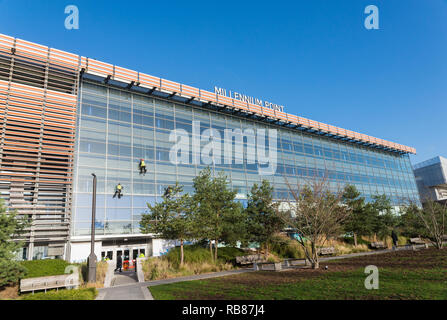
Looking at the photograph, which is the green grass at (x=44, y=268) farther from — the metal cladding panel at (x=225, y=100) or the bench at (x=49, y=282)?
the metal cladding panel at (x=225, y=100)

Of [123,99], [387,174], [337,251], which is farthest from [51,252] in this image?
[387,174]

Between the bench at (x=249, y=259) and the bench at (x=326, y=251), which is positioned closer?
the bench at (x=249, y=259)

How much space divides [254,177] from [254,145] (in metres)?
5.54

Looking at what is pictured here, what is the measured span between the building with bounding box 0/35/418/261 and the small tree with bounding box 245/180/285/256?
15.8ft

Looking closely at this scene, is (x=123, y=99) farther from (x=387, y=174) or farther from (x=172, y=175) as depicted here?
(x=387, y=174)

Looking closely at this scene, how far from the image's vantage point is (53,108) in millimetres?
26281

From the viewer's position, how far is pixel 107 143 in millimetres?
30688

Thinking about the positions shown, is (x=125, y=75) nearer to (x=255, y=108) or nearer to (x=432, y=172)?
(x=255, y=108)

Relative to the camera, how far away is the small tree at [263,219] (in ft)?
75.3

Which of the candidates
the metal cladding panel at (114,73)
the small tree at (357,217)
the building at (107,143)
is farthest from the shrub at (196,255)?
the metal cladding panel at (114,73)

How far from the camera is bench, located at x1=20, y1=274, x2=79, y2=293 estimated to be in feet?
41.5

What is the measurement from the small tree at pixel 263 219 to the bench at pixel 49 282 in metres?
13.1

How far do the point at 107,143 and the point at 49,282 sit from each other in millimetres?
19405
